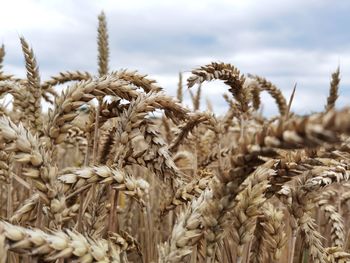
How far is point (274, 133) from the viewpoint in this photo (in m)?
0.85

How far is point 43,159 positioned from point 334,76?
287 centimetres

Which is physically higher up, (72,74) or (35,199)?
(72,74)

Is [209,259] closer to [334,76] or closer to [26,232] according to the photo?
[26,232]

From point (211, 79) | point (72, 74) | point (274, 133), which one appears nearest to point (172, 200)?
point (211, 79)

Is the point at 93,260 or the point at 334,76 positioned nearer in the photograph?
the point at 93,260

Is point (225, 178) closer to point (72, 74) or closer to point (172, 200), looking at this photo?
point (172, 200)

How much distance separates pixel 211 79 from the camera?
184cm

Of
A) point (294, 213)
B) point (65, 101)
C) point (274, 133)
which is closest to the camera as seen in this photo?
point (274, 133)

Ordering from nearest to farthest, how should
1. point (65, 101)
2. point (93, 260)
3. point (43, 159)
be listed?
point (93, 260) < point (43, 159) < point (65, 101)

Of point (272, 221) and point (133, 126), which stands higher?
point (133, 126)

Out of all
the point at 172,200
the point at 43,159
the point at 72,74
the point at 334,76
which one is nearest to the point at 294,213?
the point at 172,200

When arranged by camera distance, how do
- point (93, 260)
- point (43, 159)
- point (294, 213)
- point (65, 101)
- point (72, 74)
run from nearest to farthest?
point (93, 260)
point (43, 159)
point (65, 101)
point (294, 213)
point (72, 74)

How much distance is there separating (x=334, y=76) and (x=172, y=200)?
2.31 meters

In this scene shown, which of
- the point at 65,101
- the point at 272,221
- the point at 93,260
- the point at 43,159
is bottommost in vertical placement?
the point at 272,221
